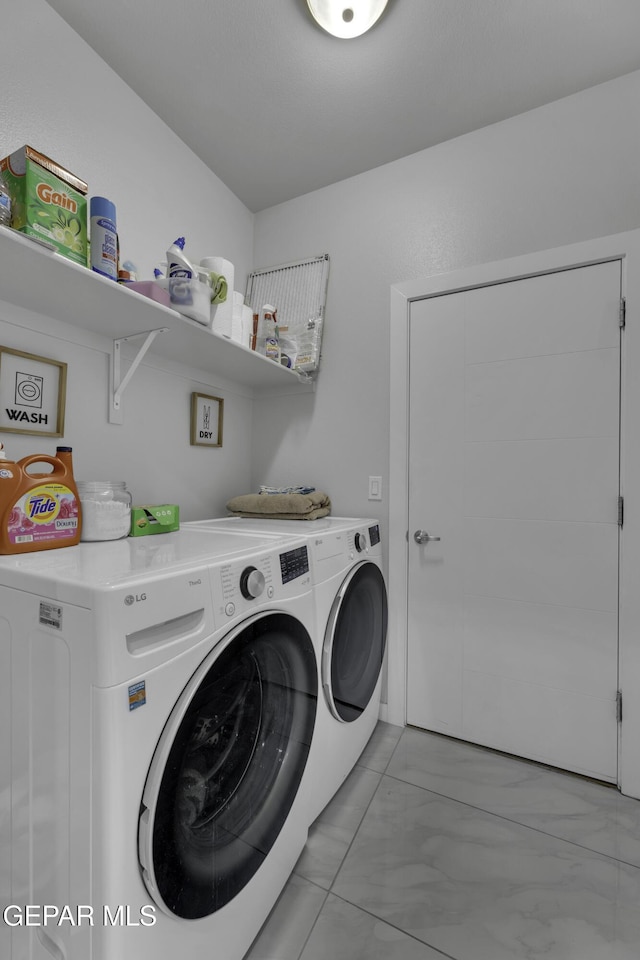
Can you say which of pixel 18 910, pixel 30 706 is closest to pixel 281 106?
pixel 30 706

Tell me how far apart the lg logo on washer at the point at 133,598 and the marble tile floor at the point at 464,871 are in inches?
38.0

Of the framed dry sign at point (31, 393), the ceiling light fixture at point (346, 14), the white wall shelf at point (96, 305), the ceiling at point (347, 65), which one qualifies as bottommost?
the framed dry sign at point (31, 393)

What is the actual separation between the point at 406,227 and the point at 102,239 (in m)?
1.37

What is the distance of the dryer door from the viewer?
2.34ft

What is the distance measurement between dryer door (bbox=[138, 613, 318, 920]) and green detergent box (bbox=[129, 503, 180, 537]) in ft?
1.92

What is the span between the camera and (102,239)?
3.75 feet

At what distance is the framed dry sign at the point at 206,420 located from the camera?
1876 millimetres

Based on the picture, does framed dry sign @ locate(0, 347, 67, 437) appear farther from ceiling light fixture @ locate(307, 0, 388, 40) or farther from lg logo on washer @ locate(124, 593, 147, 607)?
ceiling light fixture @ locate(307, 0, 388, 40)

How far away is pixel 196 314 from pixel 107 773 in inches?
48.5

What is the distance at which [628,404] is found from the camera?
1506mm

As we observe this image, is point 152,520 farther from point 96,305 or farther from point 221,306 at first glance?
point 221,306

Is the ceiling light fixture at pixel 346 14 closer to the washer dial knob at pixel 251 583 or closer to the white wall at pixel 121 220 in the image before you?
the white wall at pixel 121 220

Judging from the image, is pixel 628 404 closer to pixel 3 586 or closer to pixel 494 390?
pixel 494 390

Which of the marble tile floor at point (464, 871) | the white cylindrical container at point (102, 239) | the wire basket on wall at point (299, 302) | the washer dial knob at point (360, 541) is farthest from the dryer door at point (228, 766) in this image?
the wire basket on wall at point (299, 302)
